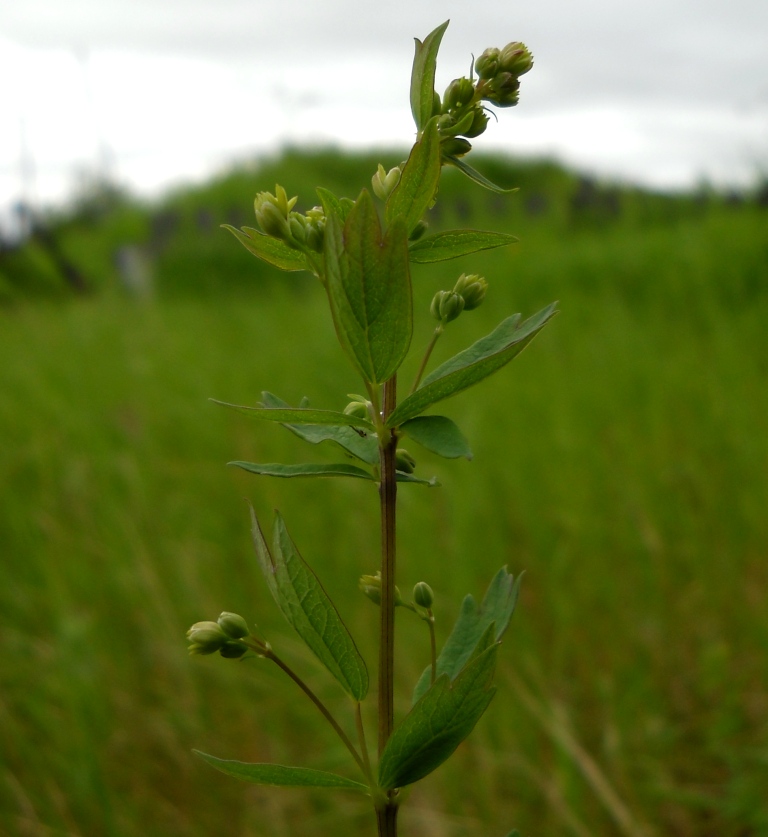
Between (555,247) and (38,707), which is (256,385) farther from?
(555,247)

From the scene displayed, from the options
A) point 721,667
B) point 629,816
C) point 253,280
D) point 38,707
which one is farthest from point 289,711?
point 253,280

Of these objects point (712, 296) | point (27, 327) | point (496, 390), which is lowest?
point (27, 327)

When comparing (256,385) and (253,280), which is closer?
(256,385)

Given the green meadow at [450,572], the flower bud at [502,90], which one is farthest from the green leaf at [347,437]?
the green meadow at [450,572]

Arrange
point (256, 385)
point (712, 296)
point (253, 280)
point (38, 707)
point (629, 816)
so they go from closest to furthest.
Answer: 1. point (629, 816)
2. point (38, 707)
3. point (256, 385)
4. point (712, 296)
5. point (253, 280)

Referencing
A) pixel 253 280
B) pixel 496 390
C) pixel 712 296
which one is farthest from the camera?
pixel 253 280

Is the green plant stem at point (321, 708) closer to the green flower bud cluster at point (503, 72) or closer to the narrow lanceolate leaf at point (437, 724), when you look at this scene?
the narrow lanceolate leaf at point (437, 724)

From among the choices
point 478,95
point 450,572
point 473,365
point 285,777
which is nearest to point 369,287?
point 473,365
